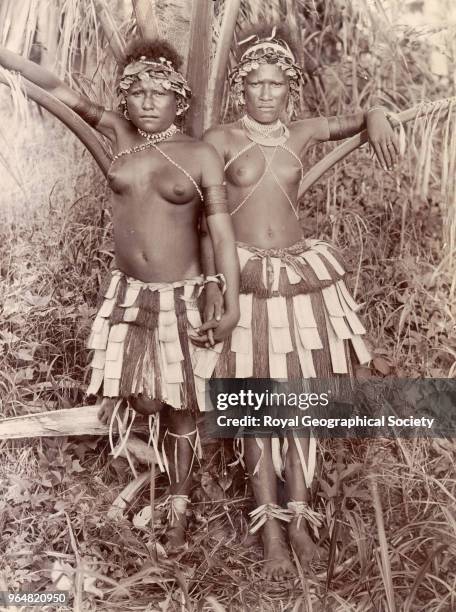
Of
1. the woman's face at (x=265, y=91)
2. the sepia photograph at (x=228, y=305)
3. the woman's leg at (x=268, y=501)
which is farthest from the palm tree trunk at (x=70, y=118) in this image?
the woman's leg at (x=268, y=501)

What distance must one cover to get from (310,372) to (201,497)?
37 centimetres

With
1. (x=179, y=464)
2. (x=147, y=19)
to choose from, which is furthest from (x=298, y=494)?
(x=147, y=19)

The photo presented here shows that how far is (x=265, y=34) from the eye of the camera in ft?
5.93

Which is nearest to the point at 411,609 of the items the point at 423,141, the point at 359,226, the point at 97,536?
the point at 97,536

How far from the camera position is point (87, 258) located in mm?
1865

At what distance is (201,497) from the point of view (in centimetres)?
182

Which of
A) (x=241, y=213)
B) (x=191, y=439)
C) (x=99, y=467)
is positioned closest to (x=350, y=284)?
(x=241, y=213)

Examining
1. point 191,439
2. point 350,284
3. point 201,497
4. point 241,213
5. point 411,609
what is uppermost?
point 241,213

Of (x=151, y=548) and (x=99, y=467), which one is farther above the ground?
(x=99, y=467)

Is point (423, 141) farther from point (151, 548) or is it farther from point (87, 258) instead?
point (151, 548)

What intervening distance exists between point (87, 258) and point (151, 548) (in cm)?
67

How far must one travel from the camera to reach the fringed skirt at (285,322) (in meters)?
1.75

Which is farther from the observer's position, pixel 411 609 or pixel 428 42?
pixel 428 42

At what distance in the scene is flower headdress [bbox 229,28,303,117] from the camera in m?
1.76
